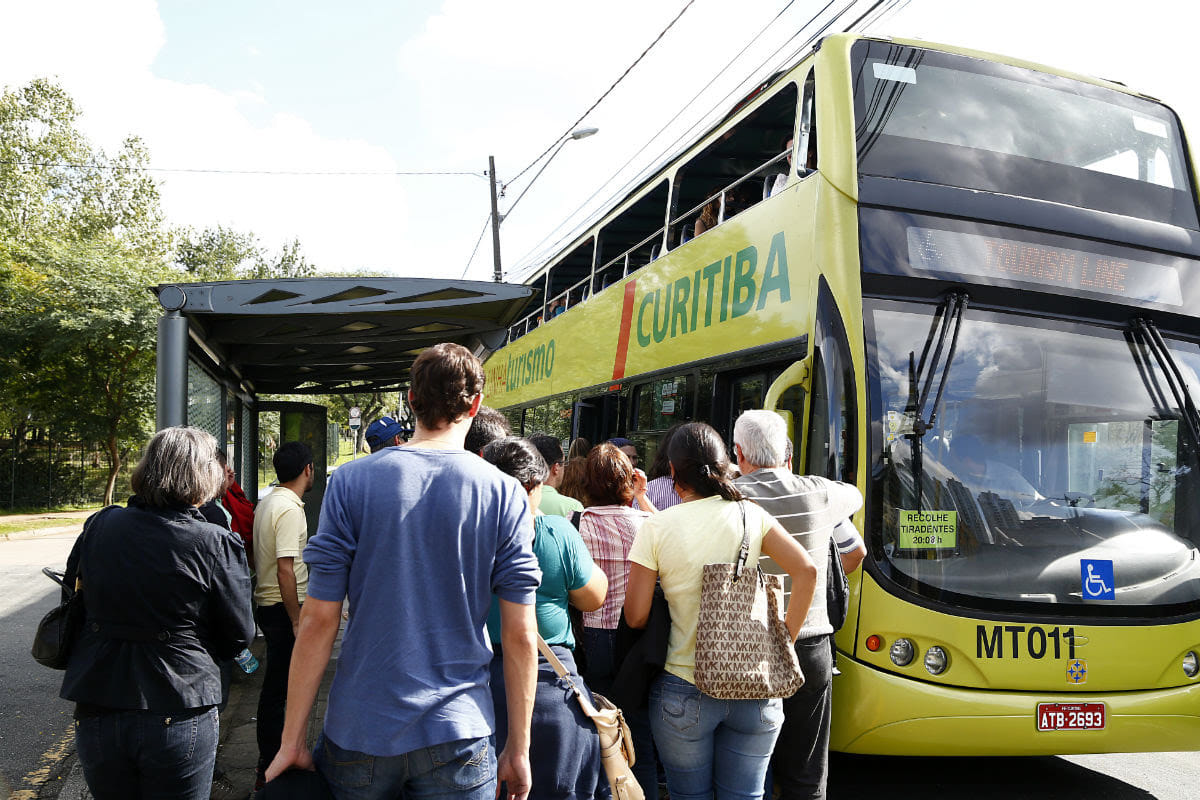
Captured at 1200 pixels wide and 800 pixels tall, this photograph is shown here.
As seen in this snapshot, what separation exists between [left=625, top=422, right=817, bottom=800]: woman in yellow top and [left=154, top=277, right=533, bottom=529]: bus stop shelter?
11.4ft

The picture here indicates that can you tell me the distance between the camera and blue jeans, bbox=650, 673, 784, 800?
308cm

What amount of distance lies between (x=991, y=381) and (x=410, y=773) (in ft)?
11.5

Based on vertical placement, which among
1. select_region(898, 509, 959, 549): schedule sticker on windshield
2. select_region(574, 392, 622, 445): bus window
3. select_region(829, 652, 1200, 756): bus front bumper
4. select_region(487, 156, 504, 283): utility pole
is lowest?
select_region(829, 652, 1200, 756): bus front bumper

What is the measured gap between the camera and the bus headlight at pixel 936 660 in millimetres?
4211

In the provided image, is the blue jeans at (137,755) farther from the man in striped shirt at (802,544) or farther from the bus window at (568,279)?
the bus window at (568,279)

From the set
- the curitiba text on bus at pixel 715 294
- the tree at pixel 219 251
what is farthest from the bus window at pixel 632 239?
the tree at pixel 219 251

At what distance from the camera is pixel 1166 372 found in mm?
4672

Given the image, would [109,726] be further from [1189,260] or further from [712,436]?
[1189,260]

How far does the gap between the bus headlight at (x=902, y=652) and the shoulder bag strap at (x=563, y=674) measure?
197 cm

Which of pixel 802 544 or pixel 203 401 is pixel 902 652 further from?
pixel 203 401

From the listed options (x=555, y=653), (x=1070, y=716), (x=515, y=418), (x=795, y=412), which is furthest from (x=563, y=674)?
(x=515, y=418)

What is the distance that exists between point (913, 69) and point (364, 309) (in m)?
3.89

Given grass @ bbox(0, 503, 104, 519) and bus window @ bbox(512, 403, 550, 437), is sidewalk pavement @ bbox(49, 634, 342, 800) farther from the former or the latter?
grass @ bbox(0, 503, 104, 519)

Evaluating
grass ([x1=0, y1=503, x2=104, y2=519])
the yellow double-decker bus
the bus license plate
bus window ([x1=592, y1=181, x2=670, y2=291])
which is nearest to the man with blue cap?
the yellow double-decker bus
